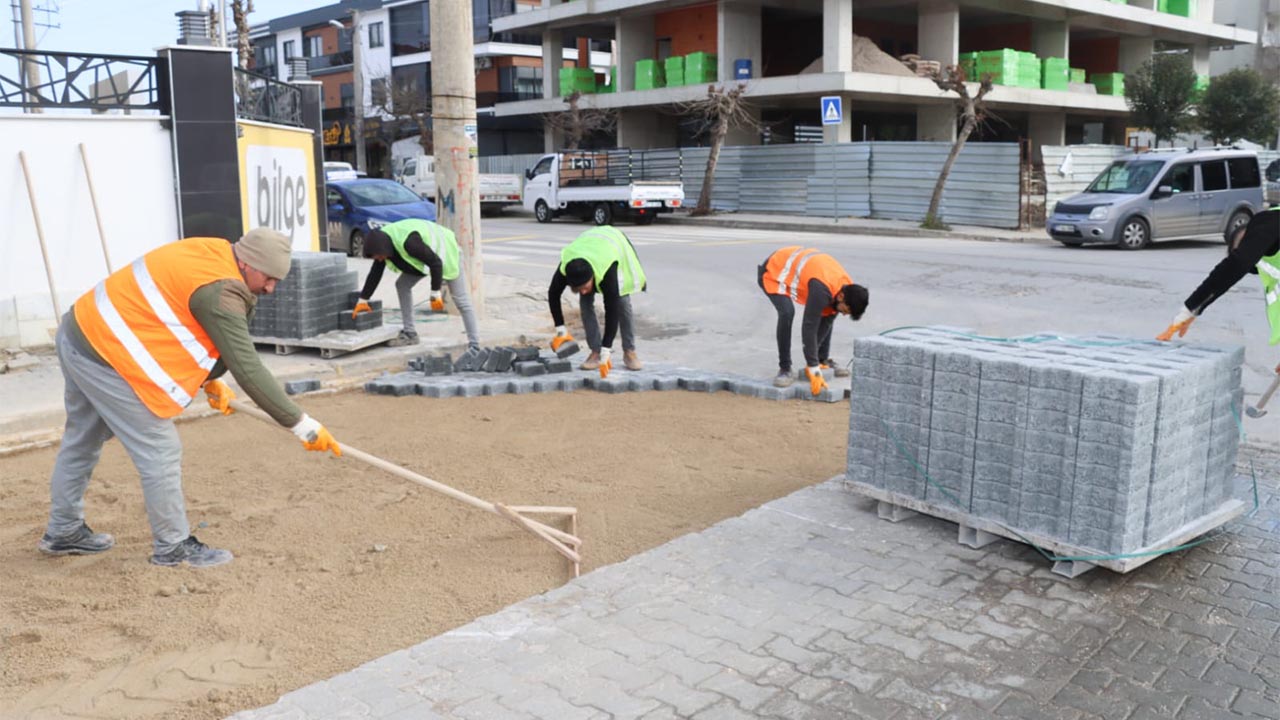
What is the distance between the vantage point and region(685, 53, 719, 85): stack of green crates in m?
34.1

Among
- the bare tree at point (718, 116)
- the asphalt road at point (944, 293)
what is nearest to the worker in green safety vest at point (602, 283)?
the asphalt road at point (944, 293)

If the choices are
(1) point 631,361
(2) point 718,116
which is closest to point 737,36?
(2) point 718,116

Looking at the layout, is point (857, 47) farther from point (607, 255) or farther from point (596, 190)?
point (607, 255)

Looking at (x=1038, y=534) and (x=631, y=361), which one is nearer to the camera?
(x=1038, y=534)

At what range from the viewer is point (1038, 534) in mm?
4777

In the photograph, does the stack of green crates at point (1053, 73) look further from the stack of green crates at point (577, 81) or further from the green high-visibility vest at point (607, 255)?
the green high-visibility vest at point (607, 255)

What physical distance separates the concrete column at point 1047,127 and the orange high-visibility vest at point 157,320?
39.4 m

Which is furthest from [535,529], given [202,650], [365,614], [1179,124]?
[1179,124]

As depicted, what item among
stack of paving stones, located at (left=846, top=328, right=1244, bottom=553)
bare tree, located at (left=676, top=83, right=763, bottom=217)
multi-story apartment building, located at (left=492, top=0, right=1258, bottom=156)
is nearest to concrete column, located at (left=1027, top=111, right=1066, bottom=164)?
multi-story apartment building, located at (left=492, top=0, right=1258, bottom=156)

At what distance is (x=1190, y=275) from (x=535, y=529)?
1300cm

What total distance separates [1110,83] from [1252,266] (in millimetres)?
38947

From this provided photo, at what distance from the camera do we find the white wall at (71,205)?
30.6 ft

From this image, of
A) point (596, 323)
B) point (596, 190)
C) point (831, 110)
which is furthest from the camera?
point (596, 190)

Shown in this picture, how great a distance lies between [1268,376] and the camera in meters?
8.98
